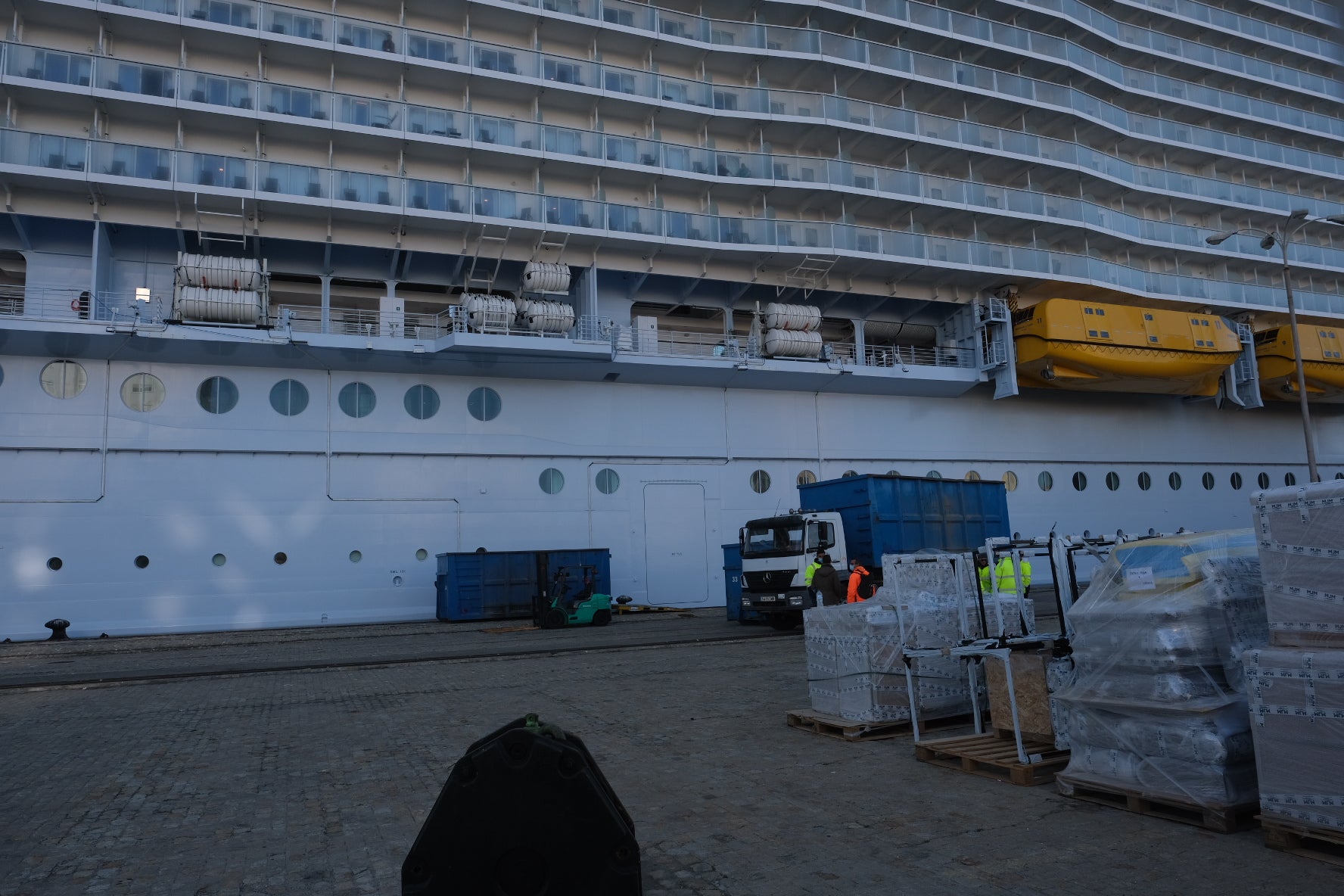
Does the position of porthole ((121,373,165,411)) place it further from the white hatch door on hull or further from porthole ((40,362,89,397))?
the white hatch door on hull

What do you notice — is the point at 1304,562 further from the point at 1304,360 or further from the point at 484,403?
the point at 1304,360

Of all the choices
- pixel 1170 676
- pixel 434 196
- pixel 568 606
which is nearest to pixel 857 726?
pixel 1170 676

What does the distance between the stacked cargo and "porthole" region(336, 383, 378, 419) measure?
63.8 ft

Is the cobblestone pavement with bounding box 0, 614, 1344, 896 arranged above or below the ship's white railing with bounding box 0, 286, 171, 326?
below

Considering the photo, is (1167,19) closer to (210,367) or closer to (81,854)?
(210,367)

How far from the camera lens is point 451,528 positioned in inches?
843

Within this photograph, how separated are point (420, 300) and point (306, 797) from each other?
62.0 ft

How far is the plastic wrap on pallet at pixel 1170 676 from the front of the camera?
15.8 feet

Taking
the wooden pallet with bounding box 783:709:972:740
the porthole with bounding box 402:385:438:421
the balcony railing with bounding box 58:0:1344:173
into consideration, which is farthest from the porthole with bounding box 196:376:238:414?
the wooden pallet with bounding box 783:709:972:740

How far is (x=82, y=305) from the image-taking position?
62.7 feet

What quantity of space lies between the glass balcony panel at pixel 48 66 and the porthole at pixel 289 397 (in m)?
7.44

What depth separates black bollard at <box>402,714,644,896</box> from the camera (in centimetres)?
293

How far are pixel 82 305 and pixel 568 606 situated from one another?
12455mm

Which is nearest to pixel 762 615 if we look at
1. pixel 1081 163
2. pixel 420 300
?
pixel 420 300
